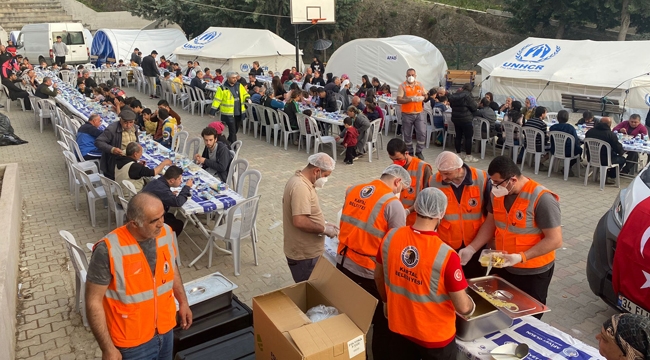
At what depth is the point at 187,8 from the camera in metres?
29.8

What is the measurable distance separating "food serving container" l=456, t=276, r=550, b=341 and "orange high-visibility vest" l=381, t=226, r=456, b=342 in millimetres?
173

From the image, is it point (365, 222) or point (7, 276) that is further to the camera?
point (7, 276)

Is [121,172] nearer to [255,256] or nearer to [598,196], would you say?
[255,256]

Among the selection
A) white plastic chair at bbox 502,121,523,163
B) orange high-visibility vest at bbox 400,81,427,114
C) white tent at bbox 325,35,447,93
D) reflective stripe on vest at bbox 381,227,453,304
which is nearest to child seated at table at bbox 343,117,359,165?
orange high-visibility vest at bbox 400,81,427,114

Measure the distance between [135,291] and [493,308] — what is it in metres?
2.20

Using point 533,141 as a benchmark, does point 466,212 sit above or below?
above

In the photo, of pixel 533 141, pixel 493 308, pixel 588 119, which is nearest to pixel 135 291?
pixel 493 308

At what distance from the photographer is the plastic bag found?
3.26 meters

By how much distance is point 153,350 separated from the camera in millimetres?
3174

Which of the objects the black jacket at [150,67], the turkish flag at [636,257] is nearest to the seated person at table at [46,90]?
the black jacket at [150,67]

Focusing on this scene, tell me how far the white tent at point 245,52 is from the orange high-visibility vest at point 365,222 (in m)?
17.4

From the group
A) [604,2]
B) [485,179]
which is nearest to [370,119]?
[485,179]

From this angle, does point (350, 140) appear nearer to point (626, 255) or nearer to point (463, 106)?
point (463, 106)

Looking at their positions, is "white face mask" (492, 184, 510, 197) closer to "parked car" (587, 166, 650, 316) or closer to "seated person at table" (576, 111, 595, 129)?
"parked car" (587, 166, 650, 316)
